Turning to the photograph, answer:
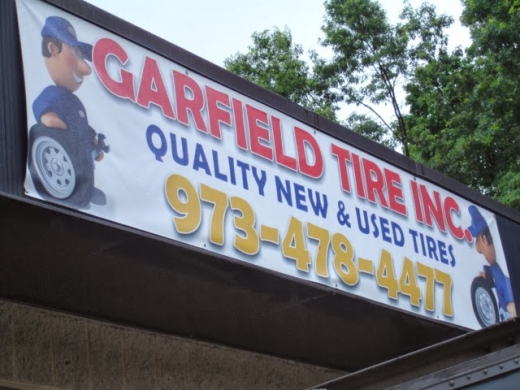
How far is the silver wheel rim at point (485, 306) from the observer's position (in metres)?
10.5

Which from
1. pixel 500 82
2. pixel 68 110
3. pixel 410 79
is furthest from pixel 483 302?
pixel 410 79

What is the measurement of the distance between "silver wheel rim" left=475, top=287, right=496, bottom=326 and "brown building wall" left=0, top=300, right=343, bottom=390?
2045 millimetres

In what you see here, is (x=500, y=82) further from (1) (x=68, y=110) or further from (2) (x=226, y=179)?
(1) (x=68, y=110)

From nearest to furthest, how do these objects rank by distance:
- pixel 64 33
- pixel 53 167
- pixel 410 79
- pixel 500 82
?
pixel 53 167, pixel 64 33, pixel 500 82, pixel 410 79

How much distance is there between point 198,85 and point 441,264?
11.6 ft

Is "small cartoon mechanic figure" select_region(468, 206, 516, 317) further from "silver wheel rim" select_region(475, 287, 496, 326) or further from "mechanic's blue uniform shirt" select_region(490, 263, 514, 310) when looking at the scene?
"silver wheel rim" select_region(475, 287, 496, 326)

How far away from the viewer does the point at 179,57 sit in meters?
7.67

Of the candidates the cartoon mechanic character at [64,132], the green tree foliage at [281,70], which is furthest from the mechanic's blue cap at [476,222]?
the green tree foliage at [281,70]

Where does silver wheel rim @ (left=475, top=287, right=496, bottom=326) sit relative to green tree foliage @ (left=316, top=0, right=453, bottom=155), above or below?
below

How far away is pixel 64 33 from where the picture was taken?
263 inches

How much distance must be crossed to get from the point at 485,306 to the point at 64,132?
5.63 m

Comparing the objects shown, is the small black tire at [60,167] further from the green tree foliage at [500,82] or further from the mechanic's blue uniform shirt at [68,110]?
the green tree foliage at [500,82]

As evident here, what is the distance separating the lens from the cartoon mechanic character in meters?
6.18

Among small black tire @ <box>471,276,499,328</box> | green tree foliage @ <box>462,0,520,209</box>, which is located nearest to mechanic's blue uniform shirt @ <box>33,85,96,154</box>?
small black tire @ <box>471,276,499,328</box>
